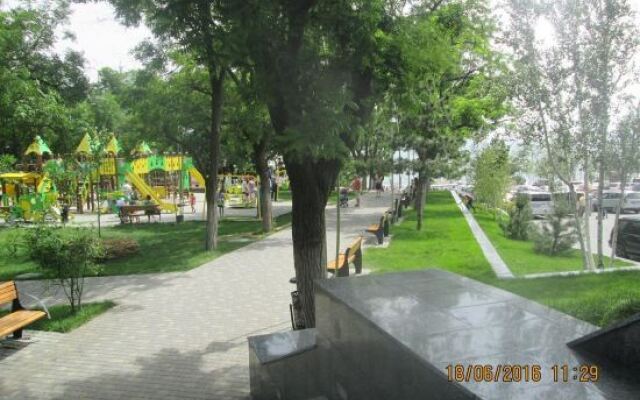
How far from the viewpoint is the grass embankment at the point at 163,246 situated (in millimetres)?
12250

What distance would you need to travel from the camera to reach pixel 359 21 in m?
5.34

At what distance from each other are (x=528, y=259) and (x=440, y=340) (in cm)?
1099

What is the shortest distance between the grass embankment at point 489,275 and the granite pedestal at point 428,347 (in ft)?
8.45

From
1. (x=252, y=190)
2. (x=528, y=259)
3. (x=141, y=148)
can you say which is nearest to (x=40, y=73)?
(x=141, y=148)

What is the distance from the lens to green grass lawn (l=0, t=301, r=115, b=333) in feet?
25.2

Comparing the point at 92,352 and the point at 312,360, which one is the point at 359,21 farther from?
the point at 92,352

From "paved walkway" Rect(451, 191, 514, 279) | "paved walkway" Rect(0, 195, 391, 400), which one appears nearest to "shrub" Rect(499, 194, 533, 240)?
"paved walkway" Rect(451, 191, 514, 279)

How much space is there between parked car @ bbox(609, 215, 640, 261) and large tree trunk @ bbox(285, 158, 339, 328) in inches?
442

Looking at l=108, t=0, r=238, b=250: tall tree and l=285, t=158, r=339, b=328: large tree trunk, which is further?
l=285, t=158, r=339, b=328: large tree trunk

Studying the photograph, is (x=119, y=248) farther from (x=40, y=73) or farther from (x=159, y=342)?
(x=40, y=73)

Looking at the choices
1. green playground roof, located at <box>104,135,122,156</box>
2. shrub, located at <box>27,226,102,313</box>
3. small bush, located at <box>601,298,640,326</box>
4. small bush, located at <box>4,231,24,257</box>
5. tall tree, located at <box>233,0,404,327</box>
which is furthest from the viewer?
green playground roof, located at <box>104,135,122,156</box>

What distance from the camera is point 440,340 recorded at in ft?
9.64

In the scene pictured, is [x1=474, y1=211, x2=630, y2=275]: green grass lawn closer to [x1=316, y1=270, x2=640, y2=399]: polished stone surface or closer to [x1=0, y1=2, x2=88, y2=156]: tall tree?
[x1=316, y1=270, x2=640, y2=399]: polished stone surface

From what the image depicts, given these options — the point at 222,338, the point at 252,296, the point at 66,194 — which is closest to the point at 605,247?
the point at 252,296
